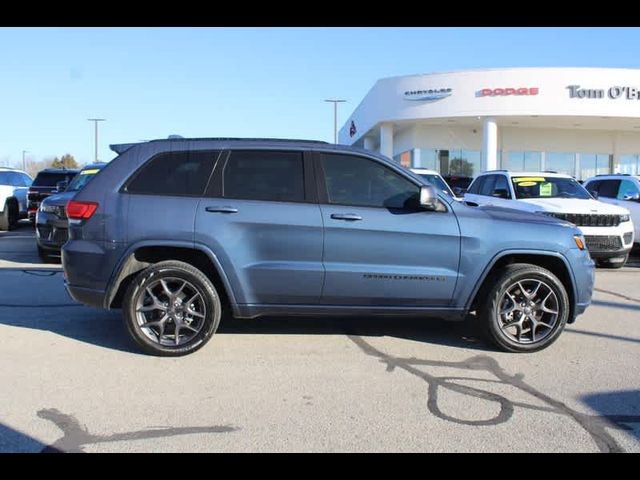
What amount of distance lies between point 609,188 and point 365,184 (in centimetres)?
1024

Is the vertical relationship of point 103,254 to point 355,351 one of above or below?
above

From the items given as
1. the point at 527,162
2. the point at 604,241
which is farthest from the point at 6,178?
the point at 527,162

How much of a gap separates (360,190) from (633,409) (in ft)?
8.86

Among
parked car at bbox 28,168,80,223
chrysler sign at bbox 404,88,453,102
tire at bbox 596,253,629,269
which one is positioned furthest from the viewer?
chrysler sign at bbox 404,88,453,102

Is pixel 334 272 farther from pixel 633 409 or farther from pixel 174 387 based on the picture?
pixel 633 409

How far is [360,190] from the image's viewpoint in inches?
205

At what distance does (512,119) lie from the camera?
3009 cm

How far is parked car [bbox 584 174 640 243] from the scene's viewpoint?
12.3 m

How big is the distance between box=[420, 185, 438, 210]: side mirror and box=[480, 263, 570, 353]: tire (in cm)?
93

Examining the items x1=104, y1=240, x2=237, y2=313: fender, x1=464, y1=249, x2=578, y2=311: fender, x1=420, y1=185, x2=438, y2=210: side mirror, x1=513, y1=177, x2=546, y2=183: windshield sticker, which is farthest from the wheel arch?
x1=513, y1=177, x2=546, y2=183: windshield sticker

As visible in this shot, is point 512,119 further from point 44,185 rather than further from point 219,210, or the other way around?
point 219,210

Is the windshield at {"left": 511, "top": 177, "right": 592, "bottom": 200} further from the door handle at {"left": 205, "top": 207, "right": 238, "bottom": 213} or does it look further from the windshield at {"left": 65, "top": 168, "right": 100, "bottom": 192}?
the windshield at {"left": 65, "top": 168, "right": 100, "bottom": 192}
